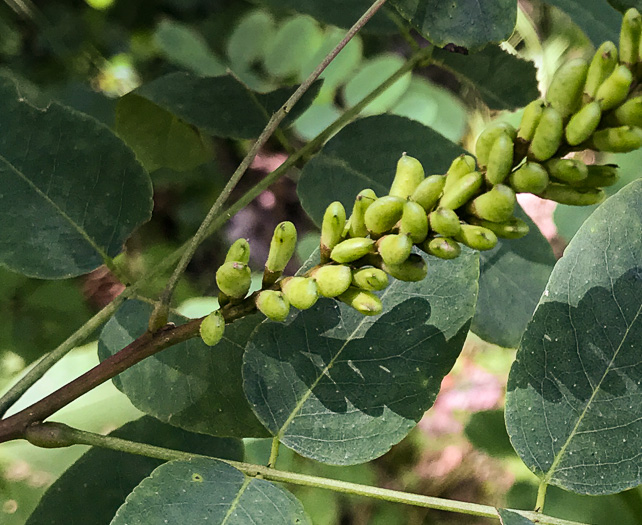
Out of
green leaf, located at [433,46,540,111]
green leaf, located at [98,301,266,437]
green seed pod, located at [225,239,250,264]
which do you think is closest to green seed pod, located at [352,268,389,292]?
green seed pod, located at [225,239,250,264]

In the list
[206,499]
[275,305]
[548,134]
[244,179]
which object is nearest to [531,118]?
[548,134]

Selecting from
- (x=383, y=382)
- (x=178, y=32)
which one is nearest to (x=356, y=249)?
(x=383, y=382)

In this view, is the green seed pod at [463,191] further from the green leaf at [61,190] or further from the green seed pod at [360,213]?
the green leaf at [61,190]

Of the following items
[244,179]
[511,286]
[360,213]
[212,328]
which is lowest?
[244,179]

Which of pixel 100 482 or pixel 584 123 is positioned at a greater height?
pixel 584 123

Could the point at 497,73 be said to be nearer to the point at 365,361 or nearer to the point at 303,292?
the point at 365,361

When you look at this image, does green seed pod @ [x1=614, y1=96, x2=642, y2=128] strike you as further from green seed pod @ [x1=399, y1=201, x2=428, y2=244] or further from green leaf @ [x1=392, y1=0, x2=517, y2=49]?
green leaf @ [x1=392, y1=0, x2=517, y2=49]

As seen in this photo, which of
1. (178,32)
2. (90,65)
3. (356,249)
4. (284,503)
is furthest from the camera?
(90,65)

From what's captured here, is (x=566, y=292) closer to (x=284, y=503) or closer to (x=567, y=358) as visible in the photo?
(x=567, y=358)
